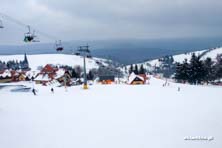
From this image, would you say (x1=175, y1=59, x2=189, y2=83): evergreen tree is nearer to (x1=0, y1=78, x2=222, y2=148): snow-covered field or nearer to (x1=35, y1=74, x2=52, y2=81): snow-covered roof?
(x1=35, y1=74, x2=52, y2=81): snow-covered roof

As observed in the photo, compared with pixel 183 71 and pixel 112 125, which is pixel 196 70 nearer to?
pixel 183 71

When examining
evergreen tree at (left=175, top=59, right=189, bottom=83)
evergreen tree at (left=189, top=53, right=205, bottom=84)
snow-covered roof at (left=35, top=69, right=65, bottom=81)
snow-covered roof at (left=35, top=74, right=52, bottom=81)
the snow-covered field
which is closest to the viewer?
the snow-covered field

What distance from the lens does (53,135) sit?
960 centimetres

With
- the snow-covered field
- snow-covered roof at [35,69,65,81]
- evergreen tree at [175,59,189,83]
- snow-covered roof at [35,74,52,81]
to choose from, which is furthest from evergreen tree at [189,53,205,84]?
the snow-covered field

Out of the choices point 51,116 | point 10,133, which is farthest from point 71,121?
point 10,133

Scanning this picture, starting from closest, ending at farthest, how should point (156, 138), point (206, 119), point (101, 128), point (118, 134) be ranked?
point (156, 138), point (118, 134), point (101, 128), point (206, 119)

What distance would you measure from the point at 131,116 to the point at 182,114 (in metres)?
2.26

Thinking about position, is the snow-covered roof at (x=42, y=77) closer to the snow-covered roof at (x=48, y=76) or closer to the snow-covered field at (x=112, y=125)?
the snow-covered roof at (x=48, y=76)

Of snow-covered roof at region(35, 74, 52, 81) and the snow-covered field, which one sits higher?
snow-covered roof at region(35, 74, 52, 81)

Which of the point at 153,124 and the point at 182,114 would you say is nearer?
the point at 153,124

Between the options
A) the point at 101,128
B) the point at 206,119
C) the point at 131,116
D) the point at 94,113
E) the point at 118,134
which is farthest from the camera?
the point at 94,113

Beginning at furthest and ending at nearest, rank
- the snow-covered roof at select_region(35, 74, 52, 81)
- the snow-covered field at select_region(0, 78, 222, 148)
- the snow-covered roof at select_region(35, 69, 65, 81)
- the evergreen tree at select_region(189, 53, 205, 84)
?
the snow-covered roof at select_region(35, 74, 52, 81), the snow-covered roof at select_region(35, 69, 65, 81), the evergreen tree at select_region(189, 53, 205, 84), the snow-covered field at select_region(0, 78, 222, 148)

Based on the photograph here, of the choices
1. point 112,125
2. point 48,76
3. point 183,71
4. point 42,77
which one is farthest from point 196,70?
point 112,125

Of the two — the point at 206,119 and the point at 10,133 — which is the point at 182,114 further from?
the point at 10,133
